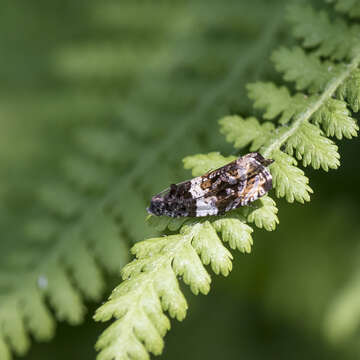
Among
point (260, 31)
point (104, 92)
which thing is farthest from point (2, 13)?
point (260, 31)

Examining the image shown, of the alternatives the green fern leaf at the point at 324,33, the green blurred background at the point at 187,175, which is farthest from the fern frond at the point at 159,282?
the green fern leaf at the point at 324,33

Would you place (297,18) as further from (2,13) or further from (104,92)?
(2,13)

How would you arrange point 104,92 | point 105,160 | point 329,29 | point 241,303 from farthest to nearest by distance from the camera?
point 104,92
point 241,303
point 105,160
point 329,29

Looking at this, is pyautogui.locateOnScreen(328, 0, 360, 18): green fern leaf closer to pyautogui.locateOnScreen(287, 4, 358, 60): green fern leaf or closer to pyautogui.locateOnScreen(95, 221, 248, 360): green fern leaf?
pyautogui.locateOnScreen(287, 4, 358, 60): green fern leaf

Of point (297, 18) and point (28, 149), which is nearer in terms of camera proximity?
point (297, 18)

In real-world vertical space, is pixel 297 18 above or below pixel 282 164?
above

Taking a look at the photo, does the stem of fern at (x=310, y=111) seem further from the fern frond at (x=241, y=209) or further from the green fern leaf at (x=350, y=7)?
the green fern leaf at (x=350, y=7)

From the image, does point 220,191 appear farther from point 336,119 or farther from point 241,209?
point 336,119
